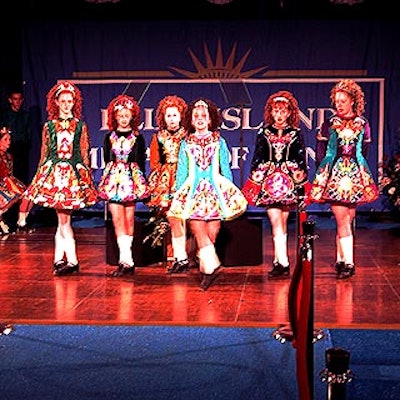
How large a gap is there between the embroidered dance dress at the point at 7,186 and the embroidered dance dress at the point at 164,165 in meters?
3.25

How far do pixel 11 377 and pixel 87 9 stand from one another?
8.60 m

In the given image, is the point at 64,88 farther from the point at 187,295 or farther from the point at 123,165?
the point at 187,295

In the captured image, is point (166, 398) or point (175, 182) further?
point (175, 182)

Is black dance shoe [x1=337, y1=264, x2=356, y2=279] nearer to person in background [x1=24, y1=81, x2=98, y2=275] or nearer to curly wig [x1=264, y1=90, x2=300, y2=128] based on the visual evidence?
curly wig [x1=264, y1=90, x2=300, y2=128]

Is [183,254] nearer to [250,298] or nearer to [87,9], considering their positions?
[250,298]

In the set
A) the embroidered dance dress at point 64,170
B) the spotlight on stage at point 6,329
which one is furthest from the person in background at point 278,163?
the spotlight on stage at point 6,329

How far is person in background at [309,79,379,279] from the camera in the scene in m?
7.29

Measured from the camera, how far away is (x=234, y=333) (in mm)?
5602

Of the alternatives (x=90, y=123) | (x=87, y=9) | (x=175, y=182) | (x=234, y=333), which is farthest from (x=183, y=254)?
(x=87, y=9)

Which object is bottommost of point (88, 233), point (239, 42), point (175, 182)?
point (88, 233)

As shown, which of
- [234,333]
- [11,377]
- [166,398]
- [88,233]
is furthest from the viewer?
[88,233]

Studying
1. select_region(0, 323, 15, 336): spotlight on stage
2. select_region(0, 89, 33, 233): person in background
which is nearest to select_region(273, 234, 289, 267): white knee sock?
select_region(0, 323, 15, 336): spotlight on stage

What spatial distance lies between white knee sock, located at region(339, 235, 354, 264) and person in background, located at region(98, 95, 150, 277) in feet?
5.54

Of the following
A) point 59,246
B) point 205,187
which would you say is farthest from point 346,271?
point 59,246
